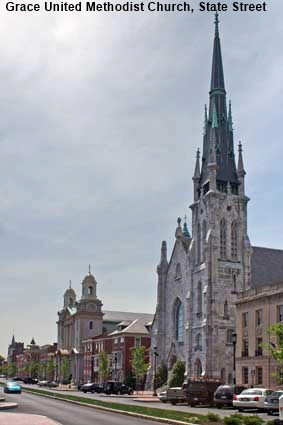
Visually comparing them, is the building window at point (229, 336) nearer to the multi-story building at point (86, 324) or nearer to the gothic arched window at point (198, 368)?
the gothic arched window at point (198, 368)

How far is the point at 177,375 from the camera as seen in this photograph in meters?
77.1

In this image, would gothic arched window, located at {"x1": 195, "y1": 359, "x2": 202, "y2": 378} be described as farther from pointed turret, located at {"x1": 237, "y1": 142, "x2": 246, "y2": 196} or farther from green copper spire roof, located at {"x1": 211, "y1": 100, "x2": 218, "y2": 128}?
green copper spire roof, located at {"x1": 211, "y1": 100, "x2": 218, "y2": 128}

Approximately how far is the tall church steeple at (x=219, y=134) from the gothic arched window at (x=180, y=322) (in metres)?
16.1

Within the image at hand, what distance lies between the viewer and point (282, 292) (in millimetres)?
54594

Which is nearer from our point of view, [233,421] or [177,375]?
[233,421]

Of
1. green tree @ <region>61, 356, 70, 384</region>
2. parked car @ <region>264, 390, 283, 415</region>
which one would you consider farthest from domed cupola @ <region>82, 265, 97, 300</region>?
parked car @ <region>264, 390, 283, 415</region>

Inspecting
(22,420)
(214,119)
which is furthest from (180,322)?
(22,420)

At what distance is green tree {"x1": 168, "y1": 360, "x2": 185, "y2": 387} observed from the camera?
3013 inches

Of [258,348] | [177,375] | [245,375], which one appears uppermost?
[258,348]

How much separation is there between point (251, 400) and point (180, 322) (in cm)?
Answer: 5063

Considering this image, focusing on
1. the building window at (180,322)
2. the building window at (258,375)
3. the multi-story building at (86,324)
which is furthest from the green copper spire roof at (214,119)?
the multi-story building at (86,324)

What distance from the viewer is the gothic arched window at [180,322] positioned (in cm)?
8429

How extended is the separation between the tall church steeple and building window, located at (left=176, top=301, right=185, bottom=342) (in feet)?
52.9

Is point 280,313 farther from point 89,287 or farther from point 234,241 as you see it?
point 89,287
